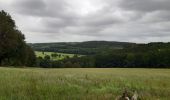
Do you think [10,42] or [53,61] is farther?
[53,61]

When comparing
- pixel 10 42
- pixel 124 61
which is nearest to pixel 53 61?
pixel 124 61

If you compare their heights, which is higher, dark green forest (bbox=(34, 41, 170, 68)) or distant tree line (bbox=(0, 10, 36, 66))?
distant tree line (bbox=(0, 10, 36, 66))

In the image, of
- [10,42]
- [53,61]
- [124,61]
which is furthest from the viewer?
[53,61]

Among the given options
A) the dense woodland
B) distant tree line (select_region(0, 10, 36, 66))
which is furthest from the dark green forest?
distant tree line (select_region(0, 10, 36, 66))

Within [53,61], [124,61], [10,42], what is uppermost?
[10,42]

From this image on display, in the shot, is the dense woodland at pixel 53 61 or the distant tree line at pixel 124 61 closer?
the dense woodland at pixel 53 61

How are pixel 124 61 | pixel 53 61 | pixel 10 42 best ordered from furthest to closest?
pixel 53 61, pixel 124 61, pixel 10 42

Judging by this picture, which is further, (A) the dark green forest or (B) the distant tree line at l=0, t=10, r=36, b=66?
(A) the dark green forest

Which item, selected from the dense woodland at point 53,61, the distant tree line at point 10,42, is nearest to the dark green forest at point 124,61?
the dense woodland at point 53,61

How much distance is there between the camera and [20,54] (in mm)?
68250

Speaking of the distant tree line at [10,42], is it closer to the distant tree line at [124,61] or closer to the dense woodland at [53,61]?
the dense woodland at [53,61]

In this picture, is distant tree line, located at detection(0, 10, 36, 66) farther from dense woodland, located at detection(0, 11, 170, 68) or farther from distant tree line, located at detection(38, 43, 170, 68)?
distant tree line, located at detection(38, 43, 170, 68)

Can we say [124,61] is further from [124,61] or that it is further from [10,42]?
[10,42]

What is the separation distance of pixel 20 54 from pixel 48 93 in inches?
2282
